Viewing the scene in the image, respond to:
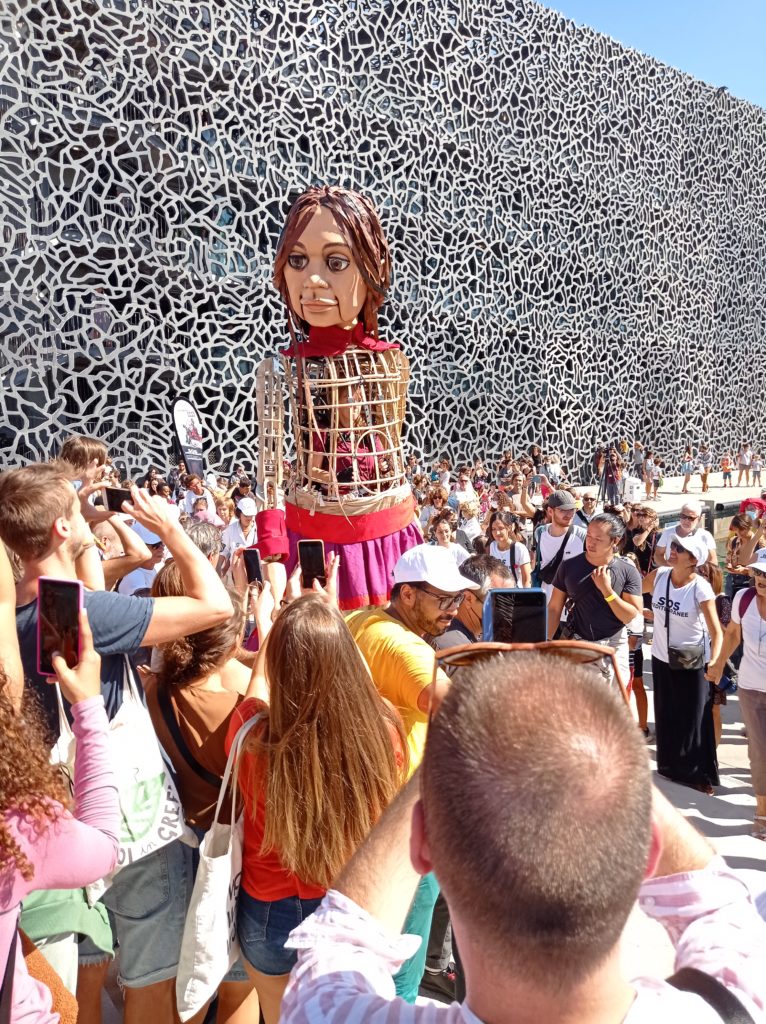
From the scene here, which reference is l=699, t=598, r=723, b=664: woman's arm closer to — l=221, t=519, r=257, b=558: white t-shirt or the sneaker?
the sneaker

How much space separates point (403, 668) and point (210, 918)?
2.75 feet

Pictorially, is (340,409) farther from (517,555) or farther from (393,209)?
(393,209)

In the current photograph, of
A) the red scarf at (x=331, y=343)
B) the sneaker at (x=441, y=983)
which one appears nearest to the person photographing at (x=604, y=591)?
the red scarf at (x=331, y=343)

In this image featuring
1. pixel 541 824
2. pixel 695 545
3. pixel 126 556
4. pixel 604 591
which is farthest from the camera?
pixel 695 545

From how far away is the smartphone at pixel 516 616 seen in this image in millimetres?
1496

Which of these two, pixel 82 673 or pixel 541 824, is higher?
pixel 541 824

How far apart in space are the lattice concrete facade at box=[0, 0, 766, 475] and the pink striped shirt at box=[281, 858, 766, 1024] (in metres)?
14.3

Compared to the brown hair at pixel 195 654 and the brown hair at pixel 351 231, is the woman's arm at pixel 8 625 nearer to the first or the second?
the brown hair at pixel 195 654

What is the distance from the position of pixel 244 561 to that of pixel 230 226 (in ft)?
46.0

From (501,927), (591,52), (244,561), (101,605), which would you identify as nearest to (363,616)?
(244,561)

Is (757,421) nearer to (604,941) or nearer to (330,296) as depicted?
(330,296)

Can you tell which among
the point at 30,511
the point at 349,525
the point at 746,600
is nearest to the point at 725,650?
the point at 746,600

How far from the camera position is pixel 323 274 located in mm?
3869

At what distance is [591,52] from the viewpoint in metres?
21.2
